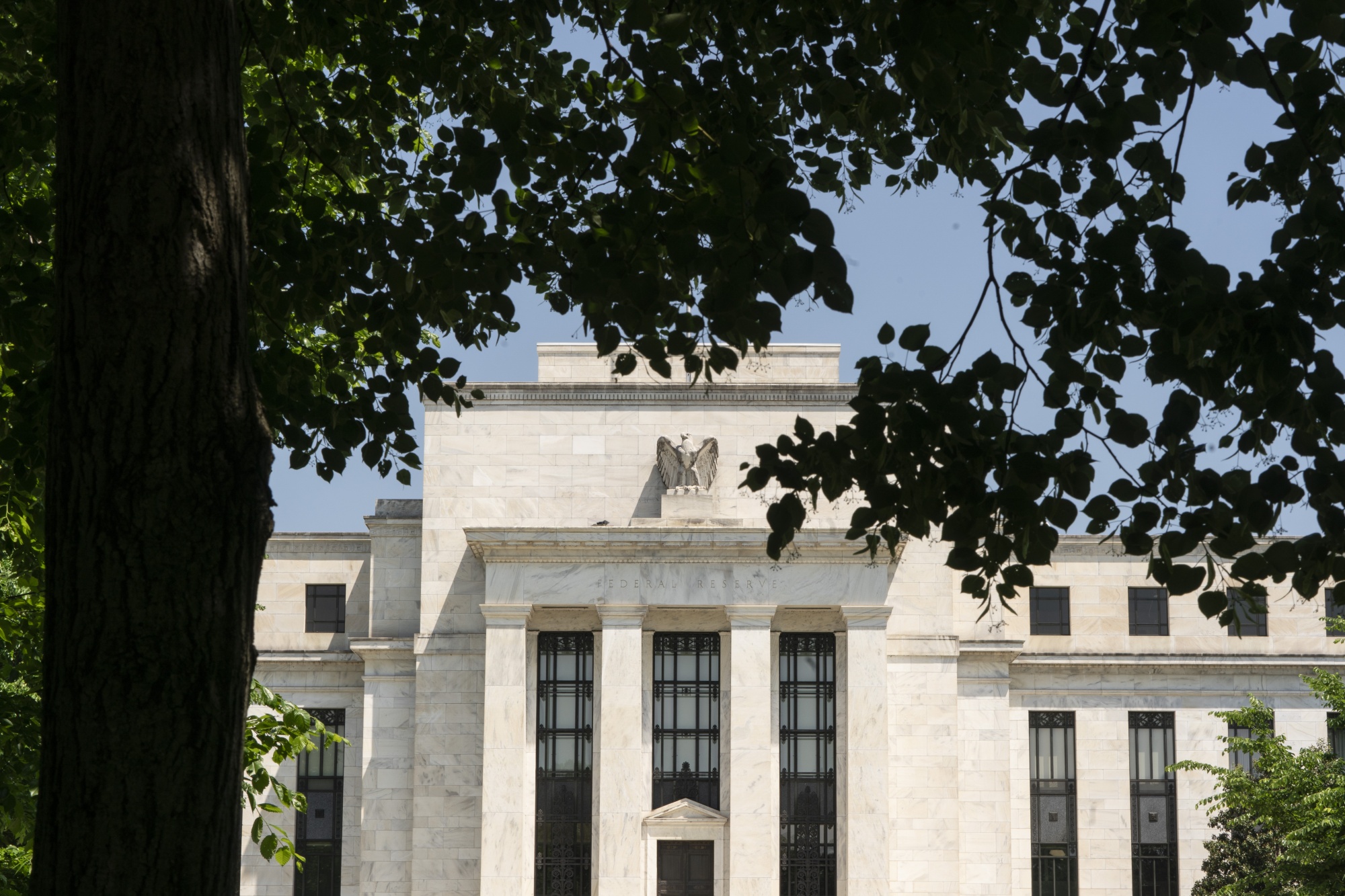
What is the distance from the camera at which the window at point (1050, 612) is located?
47.5 metres

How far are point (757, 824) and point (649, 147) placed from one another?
33.8 metres

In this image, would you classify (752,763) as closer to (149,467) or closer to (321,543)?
(321,543)

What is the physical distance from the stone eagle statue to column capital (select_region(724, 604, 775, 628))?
150 inches

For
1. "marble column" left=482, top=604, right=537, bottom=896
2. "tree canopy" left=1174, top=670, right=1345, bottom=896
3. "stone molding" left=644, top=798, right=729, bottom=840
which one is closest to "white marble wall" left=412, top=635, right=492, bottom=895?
"marble column" left=482, top=604, right=537, bottom=896

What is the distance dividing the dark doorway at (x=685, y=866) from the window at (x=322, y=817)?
9.68m

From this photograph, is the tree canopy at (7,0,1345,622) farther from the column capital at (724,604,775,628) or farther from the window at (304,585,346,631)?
the window at (304,585,346,631)

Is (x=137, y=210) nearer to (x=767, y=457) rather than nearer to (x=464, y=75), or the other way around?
(x=767, y=457)

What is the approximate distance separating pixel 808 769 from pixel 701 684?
3600mm

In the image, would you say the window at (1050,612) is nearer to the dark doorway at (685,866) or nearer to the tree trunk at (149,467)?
the dark doorway at (685,866)

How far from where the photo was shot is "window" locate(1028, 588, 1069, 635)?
1870 inches

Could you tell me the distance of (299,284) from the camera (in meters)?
9.54

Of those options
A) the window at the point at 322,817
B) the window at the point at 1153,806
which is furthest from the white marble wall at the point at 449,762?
the window at the point at 1153,806

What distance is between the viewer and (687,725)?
41875mm

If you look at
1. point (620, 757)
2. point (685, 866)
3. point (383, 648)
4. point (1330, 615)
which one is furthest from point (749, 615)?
point (1330, 615)
